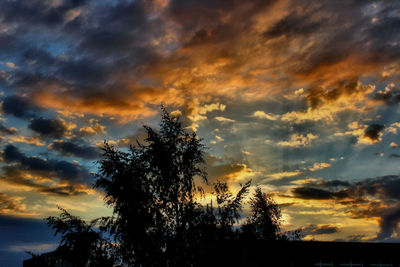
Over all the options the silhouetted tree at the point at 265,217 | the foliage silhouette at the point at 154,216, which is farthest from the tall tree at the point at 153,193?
the silhouetted tree at the point at 265,217

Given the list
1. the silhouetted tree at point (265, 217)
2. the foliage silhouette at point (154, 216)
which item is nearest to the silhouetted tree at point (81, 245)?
the foliage silhouette at point (154, 216)

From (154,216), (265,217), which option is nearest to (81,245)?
(154,216)

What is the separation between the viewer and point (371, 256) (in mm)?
22500

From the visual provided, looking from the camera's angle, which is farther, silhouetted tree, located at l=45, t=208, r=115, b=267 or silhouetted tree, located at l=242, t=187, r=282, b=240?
silhouetted tree, located at l=242, t=187, r=282, b=240

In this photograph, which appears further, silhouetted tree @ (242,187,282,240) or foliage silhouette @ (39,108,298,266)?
silhouetted tree @ (242,187,282,240)

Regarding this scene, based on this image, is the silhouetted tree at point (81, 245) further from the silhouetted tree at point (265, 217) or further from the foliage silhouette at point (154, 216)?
the silhouetted tree at point (265, 217)

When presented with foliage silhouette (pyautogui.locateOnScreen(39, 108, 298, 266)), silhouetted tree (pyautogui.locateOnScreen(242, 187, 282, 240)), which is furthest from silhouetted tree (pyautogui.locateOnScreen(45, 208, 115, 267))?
silhouetted tree (pyautogui.locateOnScreen(242, 187, 282, 240))

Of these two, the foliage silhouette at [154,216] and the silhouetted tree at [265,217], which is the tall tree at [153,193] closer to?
the foliage silhouette at [154,216]

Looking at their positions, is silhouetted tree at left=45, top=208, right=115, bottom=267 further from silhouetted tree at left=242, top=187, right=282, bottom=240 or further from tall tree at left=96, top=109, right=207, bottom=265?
silhouetted tree at left=242, top=187, right=282, bottom=240

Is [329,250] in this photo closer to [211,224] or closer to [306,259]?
[306,259]

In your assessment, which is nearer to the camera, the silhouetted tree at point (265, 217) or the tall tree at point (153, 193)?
the tall tree at point (153, 193)

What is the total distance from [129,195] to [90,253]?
5241 mm

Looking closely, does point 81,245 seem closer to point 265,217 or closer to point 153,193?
point 153,193

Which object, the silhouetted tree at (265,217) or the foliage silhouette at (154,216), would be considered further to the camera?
the silhouetted tree at (265,217)
